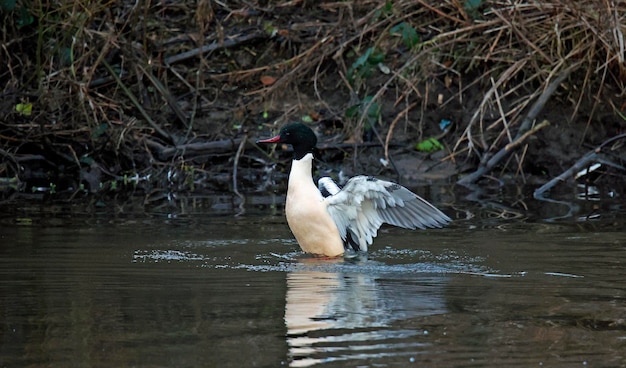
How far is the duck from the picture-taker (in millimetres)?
8102

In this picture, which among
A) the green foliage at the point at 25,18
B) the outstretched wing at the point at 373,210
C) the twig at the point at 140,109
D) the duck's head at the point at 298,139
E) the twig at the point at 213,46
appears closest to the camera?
the outstretched wing at the point at 373,210

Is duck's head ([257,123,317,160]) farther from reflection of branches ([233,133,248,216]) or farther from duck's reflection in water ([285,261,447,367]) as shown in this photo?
reflection of branches ([233,133,248,216])

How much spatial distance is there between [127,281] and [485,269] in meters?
2.21

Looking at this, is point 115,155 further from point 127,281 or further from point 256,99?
point 127,281

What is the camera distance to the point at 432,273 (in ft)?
22.5

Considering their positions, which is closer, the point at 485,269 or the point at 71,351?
the point at 71,351

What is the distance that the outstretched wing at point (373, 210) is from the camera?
805 centimetres

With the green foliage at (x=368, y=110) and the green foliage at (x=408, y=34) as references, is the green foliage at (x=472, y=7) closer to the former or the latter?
the green foliage at (x=408, y=34)

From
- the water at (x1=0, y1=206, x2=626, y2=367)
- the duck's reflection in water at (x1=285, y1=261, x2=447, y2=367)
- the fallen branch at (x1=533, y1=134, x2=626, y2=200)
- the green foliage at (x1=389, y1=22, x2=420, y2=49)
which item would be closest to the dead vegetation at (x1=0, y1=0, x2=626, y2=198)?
the green foliage at (x1=389, y1=22, x2=420, y2=49)

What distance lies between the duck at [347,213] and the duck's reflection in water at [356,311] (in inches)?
32.2

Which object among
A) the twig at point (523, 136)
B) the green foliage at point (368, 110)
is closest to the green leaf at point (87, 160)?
the green foliage at point (368, 110)

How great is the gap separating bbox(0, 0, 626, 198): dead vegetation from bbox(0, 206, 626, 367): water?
3230 millimetres

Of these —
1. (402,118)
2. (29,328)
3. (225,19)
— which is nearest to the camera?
(29,328)

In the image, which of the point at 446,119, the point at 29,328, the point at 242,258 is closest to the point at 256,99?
the point at 446,119
